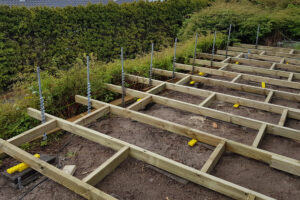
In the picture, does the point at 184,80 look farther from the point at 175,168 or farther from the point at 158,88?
the point at 175,168

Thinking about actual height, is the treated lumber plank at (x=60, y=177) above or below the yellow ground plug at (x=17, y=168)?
above

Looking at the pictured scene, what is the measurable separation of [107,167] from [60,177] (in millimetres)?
537

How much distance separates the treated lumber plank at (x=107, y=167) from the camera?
2.69 metres

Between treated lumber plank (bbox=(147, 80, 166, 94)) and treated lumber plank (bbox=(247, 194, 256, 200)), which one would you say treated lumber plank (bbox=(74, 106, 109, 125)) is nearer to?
treated lumber plank (bbox=(147, 80, 166, 94))

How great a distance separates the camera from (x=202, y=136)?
139 inches

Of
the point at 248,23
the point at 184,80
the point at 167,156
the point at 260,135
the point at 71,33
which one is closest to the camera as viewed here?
the point at 167,156

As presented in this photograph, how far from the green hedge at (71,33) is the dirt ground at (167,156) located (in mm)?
2363

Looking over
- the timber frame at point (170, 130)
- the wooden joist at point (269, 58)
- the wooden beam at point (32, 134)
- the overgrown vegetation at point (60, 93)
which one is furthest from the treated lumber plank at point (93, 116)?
the wooden joist at point (269, 58)

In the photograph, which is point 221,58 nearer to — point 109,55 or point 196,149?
point 109,55

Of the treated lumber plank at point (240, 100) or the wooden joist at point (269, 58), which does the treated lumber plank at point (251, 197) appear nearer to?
the treated lumber plank at point (240, 100)

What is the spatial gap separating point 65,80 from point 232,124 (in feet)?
10.4

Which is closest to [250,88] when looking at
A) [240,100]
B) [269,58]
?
[240,100]

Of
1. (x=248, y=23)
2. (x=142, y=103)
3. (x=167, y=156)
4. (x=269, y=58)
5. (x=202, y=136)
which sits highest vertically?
(x=248, y=23)

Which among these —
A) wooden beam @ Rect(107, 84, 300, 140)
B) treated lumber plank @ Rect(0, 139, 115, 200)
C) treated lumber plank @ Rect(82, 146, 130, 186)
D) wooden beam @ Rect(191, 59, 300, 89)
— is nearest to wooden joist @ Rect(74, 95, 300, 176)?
wooden beam @ Rect(107, 84, 300, 140)
